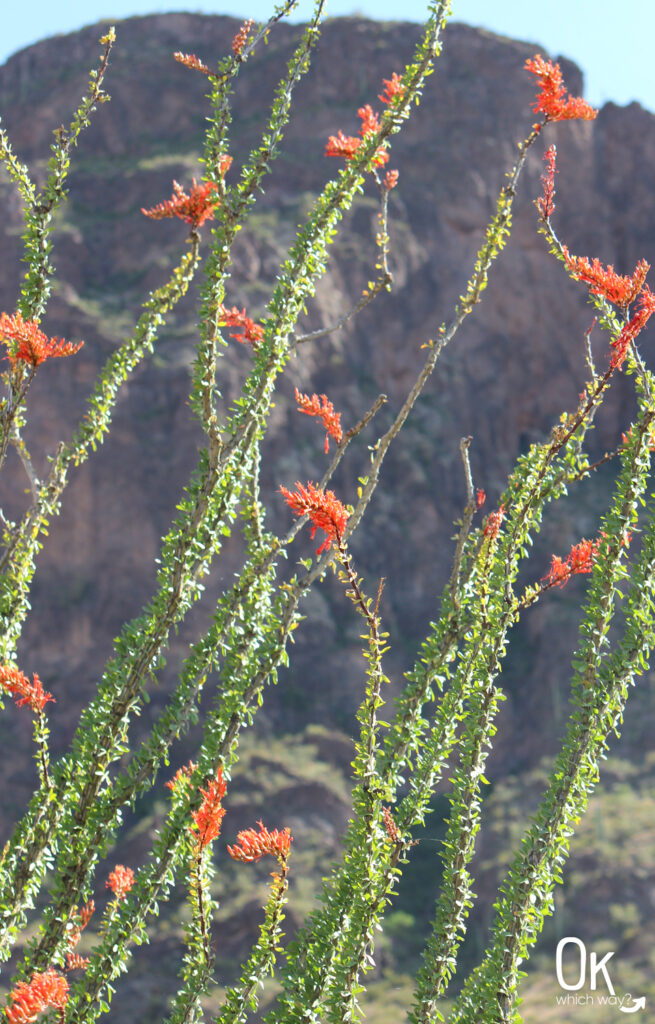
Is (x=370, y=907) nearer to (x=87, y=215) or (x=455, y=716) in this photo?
(x=455, y=716)

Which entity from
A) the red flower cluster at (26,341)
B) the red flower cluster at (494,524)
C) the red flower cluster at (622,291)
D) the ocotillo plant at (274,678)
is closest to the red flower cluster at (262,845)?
the ocotillo plant at (274,678)

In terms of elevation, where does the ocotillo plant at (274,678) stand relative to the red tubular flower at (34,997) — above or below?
above

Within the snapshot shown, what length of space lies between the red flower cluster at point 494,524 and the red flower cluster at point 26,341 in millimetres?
1260

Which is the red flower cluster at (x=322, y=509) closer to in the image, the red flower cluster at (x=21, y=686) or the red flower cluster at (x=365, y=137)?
the red flower cluster at (x=21, y=686)

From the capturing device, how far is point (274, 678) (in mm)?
3158

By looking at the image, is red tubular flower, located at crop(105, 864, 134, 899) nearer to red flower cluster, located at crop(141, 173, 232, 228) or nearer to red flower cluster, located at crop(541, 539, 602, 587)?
red flower cluster, located at crop(541, 539, 602, 587)

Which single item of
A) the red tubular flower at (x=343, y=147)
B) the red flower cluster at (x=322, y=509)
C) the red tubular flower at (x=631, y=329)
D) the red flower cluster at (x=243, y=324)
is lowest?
the red flower cluster at (x=322, y=509)

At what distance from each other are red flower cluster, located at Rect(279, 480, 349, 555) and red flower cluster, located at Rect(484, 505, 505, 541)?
0.58 meters

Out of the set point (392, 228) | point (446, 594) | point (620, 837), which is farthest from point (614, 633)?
point (446, 594)

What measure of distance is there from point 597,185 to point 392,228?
1014 centimetres

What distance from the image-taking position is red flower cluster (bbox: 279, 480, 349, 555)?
260cm

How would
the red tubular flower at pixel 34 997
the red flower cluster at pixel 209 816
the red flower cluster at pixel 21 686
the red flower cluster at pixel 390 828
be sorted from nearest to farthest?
1. the red tubular flower at pixel 34 997
2. the red flower cluster at pixel 209 816
3. the red flower cluster at pixel 390 828
4. the red flower cluster at pixel 21 686

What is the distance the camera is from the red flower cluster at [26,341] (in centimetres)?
313

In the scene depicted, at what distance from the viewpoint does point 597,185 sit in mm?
39094
